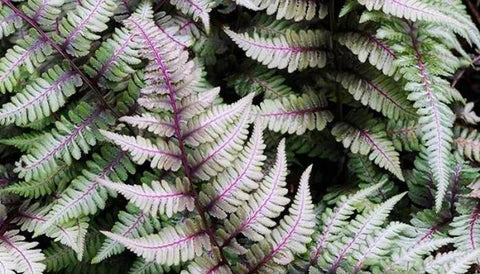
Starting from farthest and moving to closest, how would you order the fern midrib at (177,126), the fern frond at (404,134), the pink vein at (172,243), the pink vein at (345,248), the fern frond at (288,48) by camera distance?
the fern frond at (404,134), the fern frond at (288,48), the pink vein at (345,248), the fern midrib at (177,126), the pink vein at (172,243)

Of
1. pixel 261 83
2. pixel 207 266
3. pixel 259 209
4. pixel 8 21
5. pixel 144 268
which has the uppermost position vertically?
pixel 8 21

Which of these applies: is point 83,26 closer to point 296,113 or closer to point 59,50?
point 59,50

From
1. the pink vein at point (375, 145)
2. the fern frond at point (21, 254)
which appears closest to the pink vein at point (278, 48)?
the pink vein at point (375, 145)

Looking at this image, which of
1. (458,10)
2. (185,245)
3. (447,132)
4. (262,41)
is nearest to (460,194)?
(447,132)

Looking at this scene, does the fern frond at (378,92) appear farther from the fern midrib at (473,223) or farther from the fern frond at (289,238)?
the fern frond at (289,238)

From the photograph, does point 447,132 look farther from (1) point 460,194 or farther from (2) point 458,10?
(2) point 458,10

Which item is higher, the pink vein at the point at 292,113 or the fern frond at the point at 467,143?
the pink vein at the point at 292,113

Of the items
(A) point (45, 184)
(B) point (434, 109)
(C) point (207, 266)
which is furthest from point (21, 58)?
(B) point (434, 109)
